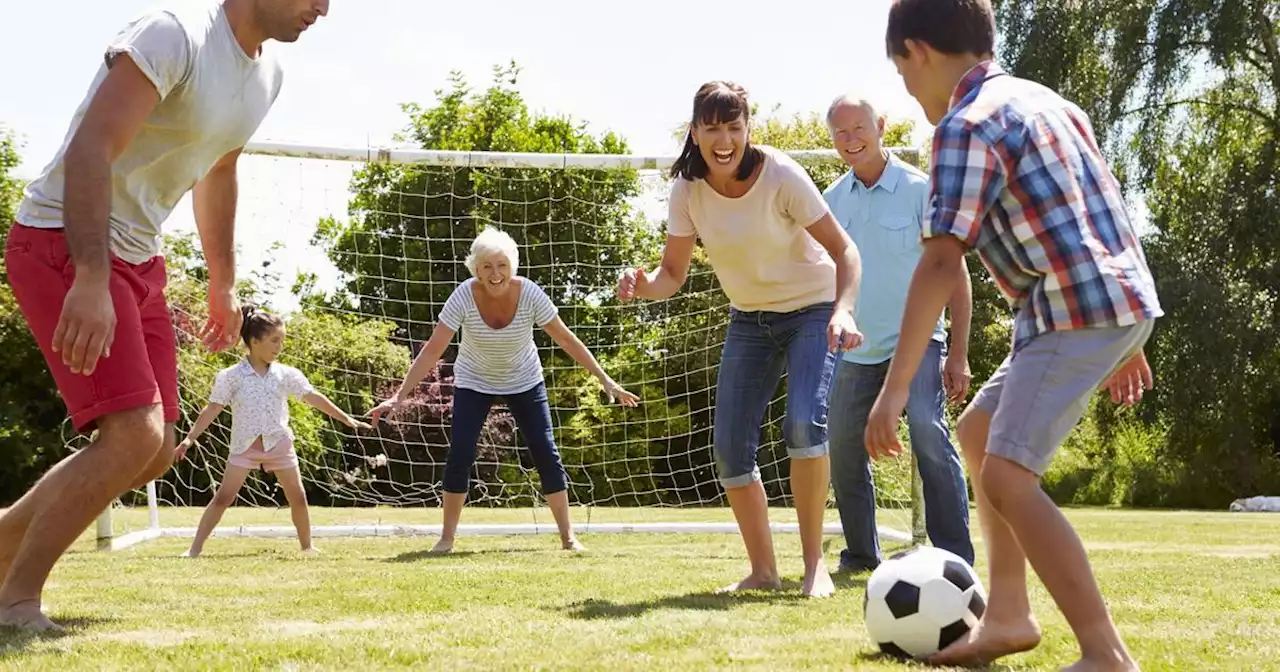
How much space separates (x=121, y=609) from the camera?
4.38m

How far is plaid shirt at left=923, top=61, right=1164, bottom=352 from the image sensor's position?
283cm

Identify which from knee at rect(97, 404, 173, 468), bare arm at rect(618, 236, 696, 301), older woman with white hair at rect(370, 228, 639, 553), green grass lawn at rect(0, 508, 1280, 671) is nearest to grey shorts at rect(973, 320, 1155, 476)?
green grass lawn at rect(0, 508, 1280, 671)

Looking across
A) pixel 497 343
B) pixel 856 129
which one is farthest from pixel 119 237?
pixel 497 343

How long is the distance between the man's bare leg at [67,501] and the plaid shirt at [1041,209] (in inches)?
85.0

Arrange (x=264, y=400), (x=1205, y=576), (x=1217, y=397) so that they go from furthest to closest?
(x=1217, y=397) < (x=264, y=400) < (x=1205, y=576)

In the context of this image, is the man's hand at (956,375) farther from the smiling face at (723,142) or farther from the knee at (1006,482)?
the knee at (1006,482)

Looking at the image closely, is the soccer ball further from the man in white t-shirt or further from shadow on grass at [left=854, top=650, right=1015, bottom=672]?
the man in white t-shirt

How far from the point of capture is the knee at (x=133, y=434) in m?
3.56

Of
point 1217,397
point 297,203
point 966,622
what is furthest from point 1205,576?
point 1217,397

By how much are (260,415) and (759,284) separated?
3678 millimetres

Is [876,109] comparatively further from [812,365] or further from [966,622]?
[966,622]

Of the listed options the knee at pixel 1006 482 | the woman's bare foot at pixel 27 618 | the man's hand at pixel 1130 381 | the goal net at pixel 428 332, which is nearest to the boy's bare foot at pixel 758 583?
the man's hand at pixel 1130 381

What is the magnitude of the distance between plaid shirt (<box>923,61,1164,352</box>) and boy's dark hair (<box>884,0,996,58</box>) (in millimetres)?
196

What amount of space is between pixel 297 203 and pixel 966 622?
290 inches
